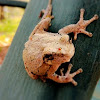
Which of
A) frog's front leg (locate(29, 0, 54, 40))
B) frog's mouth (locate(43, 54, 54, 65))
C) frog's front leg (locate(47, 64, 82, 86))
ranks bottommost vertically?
frog's front leg (locate(47, 64, 82, 86))

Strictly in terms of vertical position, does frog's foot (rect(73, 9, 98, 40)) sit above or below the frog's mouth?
above

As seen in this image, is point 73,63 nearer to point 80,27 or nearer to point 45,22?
point 80,27

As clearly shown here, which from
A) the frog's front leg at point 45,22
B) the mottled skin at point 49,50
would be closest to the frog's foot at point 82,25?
the mottled skin at point 49,50

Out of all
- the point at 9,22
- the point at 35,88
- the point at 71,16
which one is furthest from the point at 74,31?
the point at 9,22

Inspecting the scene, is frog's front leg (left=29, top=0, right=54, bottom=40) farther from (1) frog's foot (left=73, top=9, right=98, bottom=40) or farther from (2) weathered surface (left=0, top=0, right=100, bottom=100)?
(1) frog's foot (left=73, top=9, right=98, bottom=40)

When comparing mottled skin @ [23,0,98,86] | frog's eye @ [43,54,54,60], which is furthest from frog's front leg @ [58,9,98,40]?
frog's eye @ [43,54,54,60]

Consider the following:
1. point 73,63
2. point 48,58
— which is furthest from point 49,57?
point 73,63
